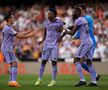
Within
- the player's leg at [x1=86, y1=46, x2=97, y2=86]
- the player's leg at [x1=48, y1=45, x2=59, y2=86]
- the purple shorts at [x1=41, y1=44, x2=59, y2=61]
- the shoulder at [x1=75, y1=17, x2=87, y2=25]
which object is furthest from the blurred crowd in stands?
the shoulder at [x1=75, y1=17, x2=87, y2=25]

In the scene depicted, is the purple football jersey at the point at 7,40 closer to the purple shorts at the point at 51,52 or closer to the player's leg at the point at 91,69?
the purple shorts at the point at 51,52

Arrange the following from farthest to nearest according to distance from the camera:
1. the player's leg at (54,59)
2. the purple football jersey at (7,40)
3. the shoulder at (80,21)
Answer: the player's leg at (54,59) < the purple football jersey at (7,40) < the shoulder at (80,21)

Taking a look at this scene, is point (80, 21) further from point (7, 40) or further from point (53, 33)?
point (7, 40)

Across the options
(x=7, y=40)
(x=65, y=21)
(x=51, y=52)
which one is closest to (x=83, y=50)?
(x=51, y=52)

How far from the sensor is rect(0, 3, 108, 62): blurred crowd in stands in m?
29.8

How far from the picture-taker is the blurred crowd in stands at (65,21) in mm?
29781

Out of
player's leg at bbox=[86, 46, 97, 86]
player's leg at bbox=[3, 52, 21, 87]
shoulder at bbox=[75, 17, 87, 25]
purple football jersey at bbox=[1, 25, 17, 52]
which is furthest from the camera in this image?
purple football jersey at bbox=[1, 25, 17, 52]

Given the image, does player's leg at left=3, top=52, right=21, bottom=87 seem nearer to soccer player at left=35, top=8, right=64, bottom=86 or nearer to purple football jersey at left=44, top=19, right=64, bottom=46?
soccer player at left=35, top=8, right=64, bottom=86

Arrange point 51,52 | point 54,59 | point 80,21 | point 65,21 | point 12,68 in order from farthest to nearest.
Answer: point 65,21 < point 51,52 < point 54,59 < point 12,68 < point 80,21

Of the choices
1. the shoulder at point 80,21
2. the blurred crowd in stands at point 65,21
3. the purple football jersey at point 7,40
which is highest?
the shoulder at point 80,21

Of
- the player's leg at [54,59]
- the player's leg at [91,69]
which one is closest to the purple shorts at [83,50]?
the player's leg at [91,69]

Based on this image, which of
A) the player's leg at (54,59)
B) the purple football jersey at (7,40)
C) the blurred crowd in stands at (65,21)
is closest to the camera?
the purple football jersey at (7,40)

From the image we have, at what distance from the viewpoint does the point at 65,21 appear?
31500 mm

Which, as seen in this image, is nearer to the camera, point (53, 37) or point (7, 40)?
point (7, 40)
